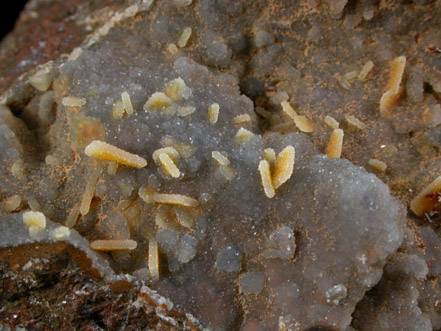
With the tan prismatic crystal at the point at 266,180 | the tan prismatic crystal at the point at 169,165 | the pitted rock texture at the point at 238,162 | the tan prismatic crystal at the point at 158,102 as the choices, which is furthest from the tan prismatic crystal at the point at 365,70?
the tan prismatic crystal at the point at 169,165

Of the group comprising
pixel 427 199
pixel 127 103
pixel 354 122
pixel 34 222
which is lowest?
pixel 427 199

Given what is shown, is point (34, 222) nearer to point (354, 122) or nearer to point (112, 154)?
point (112, 154)

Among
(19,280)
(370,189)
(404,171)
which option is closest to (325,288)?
(370,189)

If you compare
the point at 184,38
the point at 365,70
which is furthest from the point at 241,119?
the point at 365,70

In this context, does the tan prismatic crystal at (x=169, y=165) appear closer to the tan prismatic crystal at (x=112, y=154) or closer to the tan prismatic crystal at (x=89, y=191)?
the tan prismatic crystal at (x=112, y=154)

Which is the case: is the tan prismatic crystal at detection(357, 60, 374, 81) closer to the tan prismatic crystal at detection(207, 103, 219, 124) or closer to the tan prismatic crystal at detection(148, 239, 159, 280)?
the tan prismatic crystal at detection(207, 103, 219, 124)

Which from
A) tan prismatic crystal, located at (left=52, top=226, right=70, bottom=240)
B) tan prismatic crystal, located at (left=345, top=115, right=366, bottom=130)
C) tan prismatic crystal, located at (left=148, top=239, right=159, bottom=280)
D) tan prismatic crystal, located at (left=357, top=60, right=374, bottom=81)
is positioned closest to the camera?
tan prismatic crystal, located at (left=52, top=226, right=70, bottom=240)

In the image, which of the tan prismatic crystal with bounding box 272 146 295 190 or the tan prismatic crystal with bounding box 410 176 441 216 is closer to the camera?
the tan prismatic crystal with bounding box 272 146 295 190

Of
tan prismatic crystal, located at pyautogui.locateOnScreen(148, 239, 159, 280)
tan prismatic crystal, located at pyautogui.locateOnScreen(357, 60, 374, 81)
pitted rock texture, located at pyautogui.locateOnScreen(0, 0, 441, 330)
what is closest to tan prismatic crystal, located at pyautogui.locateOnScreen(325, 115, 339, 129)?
pitted rock texture, located at pyautogui.locateOnScreen(0, 0, 441, 330)

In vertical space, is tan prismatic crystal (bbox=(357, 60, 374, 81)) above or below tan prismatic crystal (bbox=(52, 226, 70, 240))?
below
